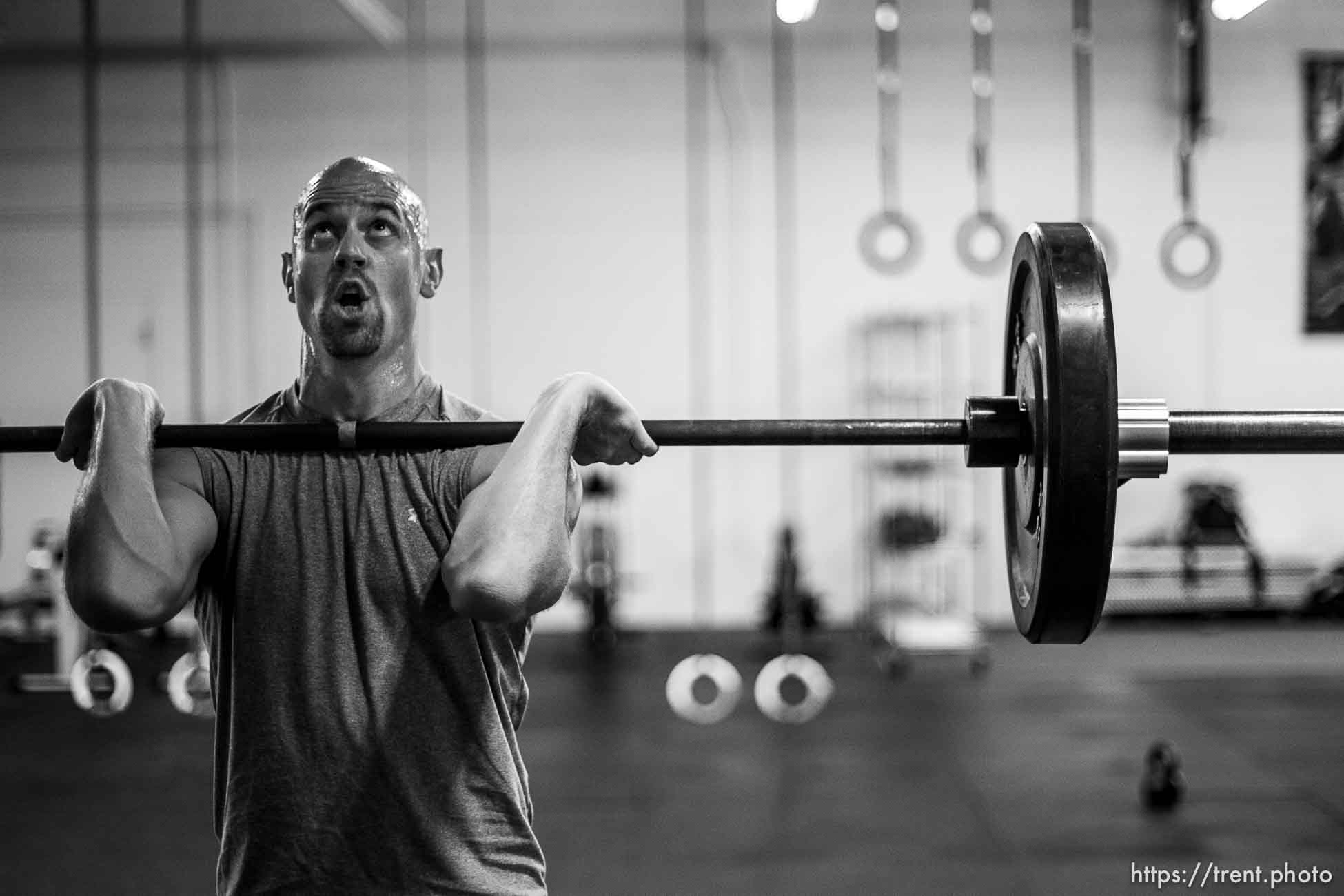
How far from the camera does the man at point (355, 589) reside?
1.22 meters

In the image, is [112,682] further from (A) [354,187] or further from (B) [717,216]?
(B) [717,216]

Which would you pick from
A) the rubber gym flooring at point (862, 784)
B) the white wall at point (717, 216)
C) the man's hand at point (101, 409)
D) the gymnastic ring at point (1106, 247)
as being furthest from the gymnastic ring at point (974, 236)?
the white wall at point (717, 216)

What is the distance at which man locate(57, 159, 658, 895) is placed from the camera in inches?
47.9

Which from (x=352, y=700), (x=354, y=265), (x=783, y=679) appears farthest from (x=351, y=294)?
→ (x=783, y=679)

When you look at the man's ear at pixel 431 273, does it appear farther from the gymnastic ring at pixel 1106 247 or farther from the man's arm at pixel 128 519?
the gymnastic ring at pixel 1106 247

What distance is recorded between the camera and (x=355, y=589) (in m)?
1.28

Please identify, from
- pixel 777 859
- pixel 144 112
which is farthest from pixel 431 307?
pixel 777 859

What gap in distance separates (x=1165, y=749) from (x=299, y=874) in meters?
3.46

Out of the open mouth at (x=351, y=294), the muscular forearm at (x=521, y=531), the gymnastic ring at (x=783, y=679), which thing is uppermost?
the open mouth at (x=351, y=294)

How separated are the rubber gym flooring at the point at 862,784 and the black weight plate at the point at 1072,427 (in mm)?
2428

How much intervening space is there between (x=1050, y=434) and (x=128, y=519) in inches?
34.2

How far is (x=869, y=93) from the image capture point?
7293 mm

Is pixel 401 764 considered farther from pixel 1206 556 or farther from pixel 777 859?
pixel 1206 556

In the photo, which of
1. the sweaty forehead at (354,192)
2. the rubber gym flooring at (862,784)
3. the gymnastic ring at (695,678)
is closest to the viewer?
the sweaty forehead at (354,192)
